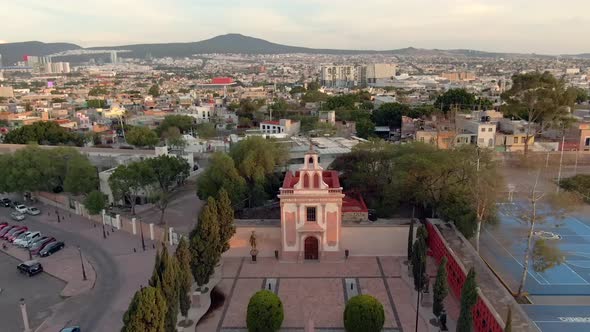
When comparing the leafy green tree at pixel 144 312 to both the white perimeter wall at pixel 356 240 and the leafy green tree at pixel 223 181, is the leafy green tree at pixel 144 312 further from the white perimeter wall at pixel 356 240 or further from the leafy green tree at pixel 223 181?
the leafy green tree at pixel 223 181

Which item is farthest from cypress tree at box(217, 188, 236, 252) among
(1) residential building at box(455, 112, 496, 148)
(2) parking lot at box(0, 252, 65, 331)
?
(1) residential building at box(455, 112, 496, 148)

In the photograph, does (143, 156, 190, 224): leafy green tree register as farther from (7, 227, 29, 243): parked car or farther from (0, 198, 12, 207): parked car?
(0, 198, 12, 207): parked car

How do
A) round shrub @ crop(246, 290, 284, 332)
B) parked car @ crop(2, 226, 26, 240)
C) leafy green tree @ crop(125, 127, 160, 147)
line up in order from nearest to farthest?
round shrub @ crop(246, 290, 284, 332), parked car @ crop(2, 226, 26, 240), leafy green tree @ crop(125, 127, 160, 147)

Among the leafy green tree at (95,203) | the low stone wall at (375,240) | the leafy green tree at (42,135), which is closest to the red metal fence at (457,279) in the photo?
the low stone wall at (375,240)

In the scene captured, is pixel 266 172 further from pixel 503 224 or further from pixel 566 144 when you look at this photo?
pixel 566 144

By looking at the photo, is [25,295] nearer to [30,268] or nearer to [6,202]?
[30,268]

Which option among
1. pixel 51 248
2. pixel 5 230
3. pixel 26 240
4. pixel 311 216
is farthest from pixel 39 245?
pixel 311 216

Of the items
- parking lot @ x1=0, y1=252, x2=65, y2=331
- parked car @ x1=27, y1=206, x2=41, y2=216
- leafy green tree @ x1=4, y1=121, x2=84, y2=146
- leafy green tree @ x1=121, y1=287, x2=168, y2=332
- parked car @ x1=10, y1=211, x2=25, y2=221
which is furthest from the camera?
leafy green tree @ x1=4, y1=121, x2=84, y2=146

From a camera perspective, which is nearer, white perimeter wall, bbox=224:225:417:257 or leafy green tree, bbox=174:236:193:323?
leafy green tree, bbox=174:236:193:323
